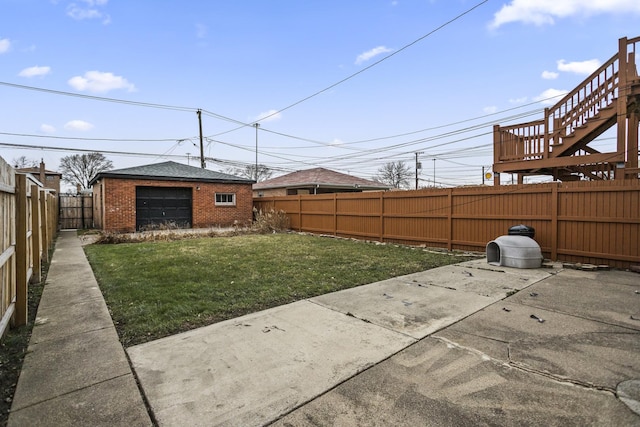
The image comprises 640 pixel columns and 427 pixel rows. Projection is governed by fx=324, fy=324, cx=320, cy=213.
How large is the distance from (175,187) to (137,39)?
21.7 ft

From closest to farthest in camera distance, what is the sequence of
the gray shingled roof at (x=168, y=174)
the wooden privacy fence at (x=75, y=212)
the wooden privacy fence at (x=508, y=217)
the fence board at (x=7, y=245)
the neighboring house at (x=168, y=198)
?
1. the fence board at (x=7, y=245)
2. the wooden privacy fence at (x=508, y=217)
3. the neighboring house at (x=168, y=198)
4. the gray shingled roof at (x=168, y=174)
5. the wooden privacy fence at (x=75, y=212)

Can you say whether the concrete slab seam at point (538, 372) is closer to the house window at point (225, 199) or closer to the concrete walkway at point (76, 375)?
the concrete walkway at point (76, 375)

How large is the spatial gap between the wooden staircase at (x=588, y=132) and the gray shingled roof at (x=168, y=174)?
43.1 ft

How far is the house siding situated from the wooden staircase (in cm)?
1220

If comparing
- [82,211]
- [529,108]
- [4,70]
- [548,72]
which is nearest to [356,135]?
[529,108]

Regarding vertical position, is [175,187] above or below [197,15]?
below

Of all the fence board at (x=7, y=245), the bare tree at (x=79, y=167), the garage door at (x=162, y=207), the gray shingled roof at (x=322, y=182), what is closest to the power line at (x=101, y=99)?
the gray shingled roof at (x=322, y=182)

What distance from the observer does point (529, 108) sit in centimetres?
1706

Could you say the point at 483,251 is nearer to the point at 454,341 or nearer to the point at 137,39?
the point at 454,341

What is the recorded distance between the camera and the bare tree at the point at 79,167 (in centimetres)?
4288

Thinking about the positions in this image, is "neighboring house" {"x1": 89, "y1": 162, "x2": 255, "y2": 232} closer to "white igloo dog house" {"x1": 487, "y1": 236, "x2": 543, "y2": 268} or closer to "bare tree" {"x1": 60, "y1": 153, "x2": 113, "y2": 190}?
"white igloo dog house" {"x1": 487, "y1": 236, "x2": 543, "y2": 268}

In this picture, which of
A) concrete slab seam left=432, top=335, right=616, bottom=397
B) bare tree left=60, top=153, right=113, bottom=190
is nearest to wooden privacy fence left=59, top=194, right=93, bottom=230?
concrete slab seam left=432, top=335, right=616, bottom=397

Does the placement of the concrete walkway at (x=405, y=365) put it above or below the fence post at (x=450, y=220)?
below

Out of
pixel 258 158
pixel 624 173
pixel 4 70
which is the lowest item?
pixel 624 173
